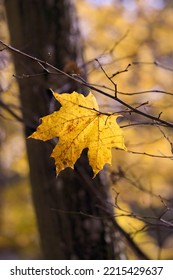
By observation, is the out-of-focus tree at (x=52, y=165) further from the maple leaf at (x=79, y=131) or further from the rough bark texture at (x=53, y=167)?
the maple leaf at (x=79, y=131)

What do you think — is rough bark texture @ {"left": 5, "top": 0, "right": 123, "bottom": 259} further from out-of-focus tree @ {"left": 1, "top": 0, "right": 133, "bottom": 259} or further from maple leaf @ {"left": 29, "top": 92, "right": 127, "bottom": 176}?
maple leaf @ {"left": 29, "top": 92, "right": 127, "bottom": 176}

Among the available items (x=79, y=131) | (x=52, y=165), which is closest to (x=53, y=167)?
(x=52, y=165)

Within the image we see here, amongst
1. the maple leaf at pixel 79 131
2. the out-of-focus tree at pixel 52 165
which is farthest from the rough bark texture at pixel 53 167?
the maple leaf at pixel 79 131

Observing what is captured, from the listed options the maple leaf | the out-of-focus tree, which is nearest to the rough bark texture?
the out-of-focus tree

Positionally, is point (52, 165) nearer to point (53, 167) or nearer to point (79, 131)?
point (53, 167)

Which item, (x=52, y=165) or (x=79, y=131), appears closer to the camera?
(x=79, y=131)
